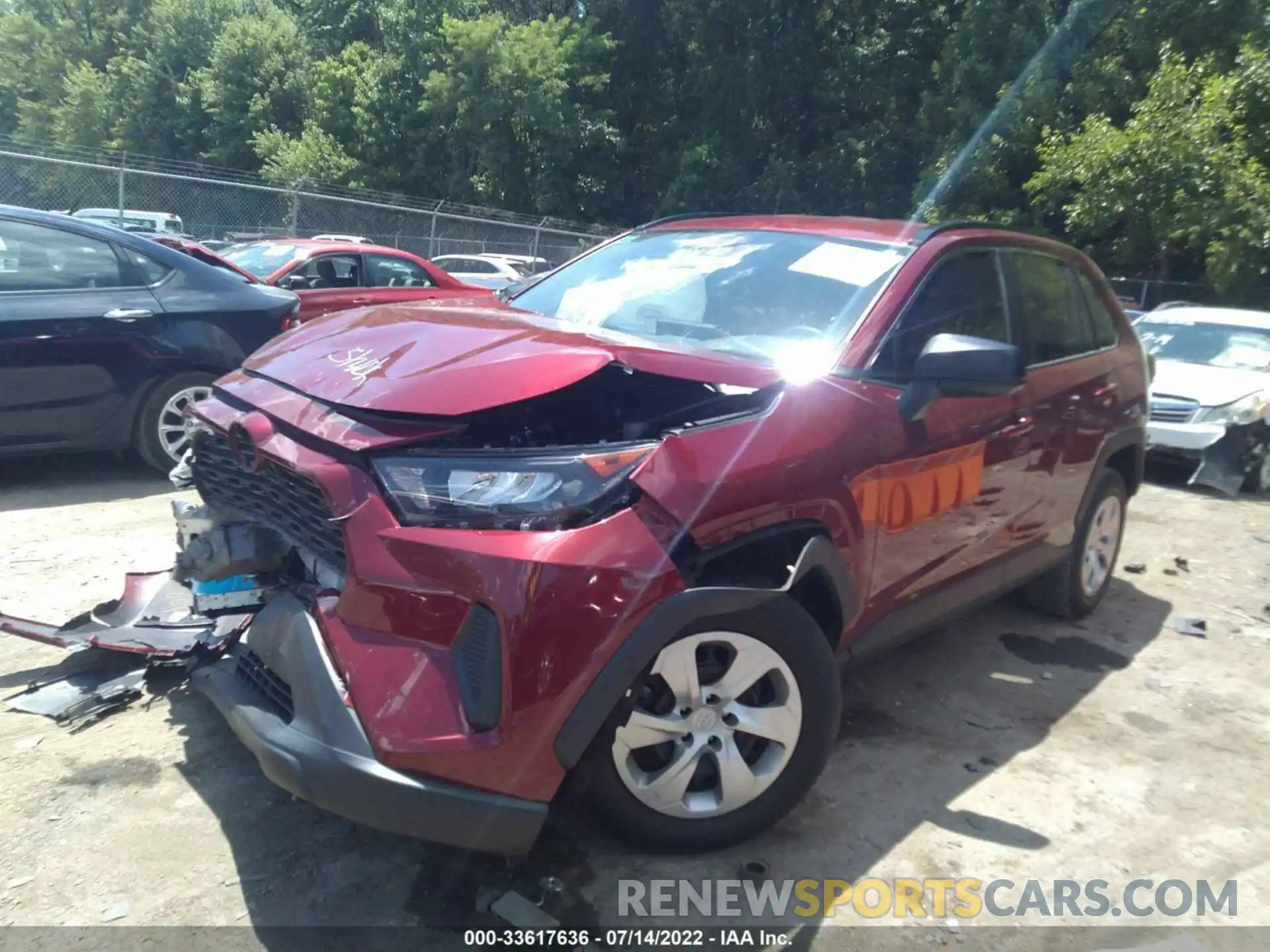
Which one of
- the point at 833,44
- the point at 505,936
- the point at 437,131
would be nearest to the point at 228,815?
the point at 505,936

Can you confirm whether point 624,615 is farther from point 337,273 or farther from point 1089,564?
point 337,273

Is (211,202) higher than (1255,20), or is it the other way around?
(1255,20)

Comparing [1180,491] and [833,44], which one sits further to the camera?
[833,44]

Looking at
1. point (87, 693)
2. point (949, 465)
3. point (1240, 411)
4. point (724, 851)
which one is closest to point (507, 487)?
point (724, 851)

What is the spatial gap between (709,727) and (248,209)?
56.5ft

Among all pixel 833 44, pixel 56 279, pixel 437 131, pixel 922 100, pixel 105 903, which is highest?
pixel 833 44

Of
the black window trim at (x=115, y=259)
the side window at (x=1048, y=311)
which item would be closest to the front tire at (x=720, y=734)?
the side window at (x=1048, y=311)

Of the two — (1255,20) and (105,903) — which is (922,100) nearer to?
(1255,20)

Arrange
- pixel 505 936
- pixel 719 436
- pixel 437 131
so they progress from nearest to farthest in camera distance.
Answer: pixel 505 936
pixel 719 436
pixel 437 131

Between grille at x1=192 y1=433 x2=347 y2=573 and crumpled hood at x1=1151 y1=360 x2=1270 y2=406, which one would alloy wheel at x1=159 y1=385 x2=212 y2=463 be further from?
crumpled hood at x1=1151 y1=360 x2=1270 y2=406

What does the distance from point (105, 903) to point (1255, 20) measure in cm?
2094

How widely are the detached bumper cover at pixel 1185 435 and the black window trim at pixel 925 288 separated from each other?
492cm

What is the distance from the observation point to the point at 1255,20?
17.3m

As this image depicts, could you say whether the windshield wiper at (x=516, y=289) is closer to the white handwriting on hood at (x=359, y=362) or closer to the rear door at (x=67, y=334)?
the white handwriting on hood at (x=359, y=362)
